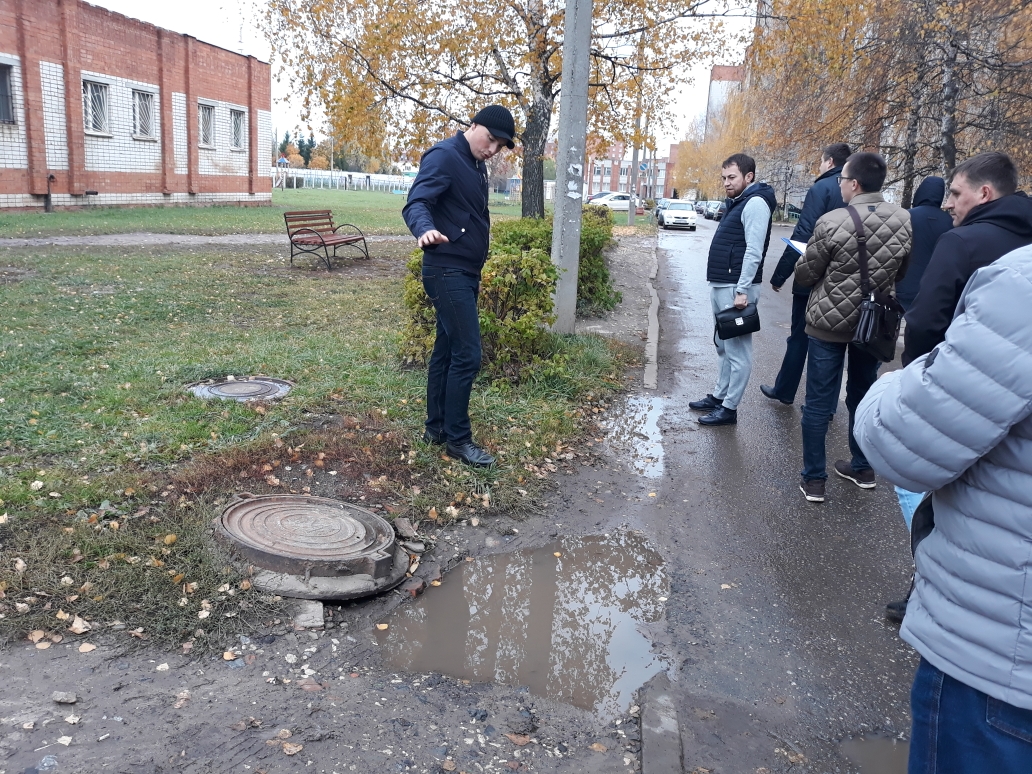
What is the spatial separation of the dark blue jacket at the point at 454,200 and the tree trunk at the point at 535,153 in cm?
901

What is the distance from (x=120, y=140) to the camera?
25016 mm

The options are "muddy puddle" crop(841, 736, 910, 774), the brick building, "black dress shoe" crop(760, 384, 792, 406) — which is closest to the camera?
"muddy puddle" crop(841, 736, 910, 774)

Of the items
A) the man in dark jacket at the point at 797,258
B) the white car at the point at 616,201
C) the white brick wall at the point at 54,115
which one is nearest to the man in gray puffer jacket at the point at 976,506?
the man in dark jacket at the point at 797,258

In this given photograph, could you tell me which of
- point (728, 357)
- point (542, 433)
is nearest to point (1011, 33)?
point (728, 357)

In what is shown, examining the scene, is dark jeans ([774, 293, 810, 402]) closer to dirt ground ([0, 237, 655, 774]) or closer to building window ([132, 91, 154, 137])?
dirt ground ([0, 237, 655, 774])

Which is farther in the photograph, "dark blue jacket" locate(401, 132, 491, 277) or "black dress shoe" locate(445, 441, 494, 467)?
"black dress shoe" locate(445, 441, 494, 467)

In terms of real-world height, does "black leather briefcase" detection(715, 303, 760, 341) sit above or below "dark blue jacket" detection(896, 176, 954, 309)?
below

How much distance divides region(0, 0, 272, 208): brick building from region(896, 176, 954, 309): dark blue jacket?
75.2 ft

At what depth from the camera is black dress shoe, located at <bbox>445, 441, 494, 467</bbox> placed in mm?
5188

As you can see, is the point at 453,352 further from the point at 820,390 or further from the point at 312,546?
the point at 820,390

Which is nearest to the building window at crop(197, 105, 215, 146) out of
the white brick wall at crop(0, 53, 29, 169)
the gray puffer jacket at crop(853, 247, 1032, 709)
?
the white brick wall at crop(0, 53, 29, 169)

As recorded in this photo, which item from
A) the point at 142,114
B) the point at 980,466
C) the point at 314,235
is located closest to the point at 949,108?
the point at 314,235

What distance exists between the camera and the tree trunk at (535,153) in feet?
43.9

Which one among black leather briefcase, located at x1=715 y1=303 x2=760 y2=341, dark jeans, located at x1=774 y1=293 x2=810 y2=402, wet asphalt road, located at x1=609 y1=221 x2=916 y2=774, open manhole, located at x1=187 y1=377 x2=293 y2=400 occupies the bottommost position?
wet asphalt road, located at x1=609 y1=221 x2=916 y2=774
